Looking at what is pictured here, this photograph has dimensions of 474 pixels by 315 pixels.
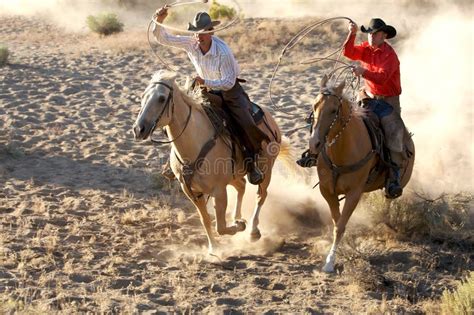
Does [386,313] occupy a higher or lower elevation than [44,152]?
higher

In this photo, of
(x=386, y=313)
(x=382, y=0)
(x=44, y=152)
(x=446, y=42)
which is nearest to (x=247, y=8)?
(x=382, y=0)

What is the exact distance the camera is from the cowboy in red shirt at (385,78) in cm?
678

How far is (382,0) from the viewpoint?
97.0 feet

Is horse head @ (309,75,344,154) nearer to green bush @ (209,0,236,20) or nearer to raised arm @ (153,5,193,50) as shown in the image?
raised arm @ (153,5,193,50)

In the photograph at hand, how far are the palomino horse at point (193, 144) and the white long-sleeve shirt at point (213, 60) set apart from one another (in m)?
0.28

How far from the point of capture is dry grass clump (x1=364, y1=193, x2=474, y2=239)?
24.5 ft

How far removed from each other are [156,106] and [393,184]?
253 centimetres

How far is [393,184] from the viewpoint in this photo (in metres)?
6.95

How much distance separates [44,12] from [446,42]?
1403cm

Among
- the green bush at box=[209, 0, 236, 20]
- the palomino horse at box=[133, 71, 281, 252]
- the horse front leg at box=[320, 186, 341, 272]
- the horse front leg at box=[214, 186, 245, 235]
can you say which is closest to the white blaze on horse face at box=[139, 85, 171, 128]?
the palomino horse at box=[133, 71, 281, 252]

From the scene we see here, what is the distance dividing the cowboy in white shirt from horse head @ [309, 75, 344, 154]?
3.03 ft

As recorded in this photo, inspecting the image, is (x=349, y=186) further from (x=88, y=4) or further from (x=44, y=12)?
(x=88, y=4)

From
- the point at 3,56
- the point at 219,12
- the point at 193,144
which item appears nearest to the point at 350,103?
the point at 193,144

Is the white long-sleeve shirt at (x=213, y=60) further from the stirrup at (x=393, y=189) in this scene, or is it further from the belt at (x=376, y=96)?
the stirrup at (x=393, y=189)
